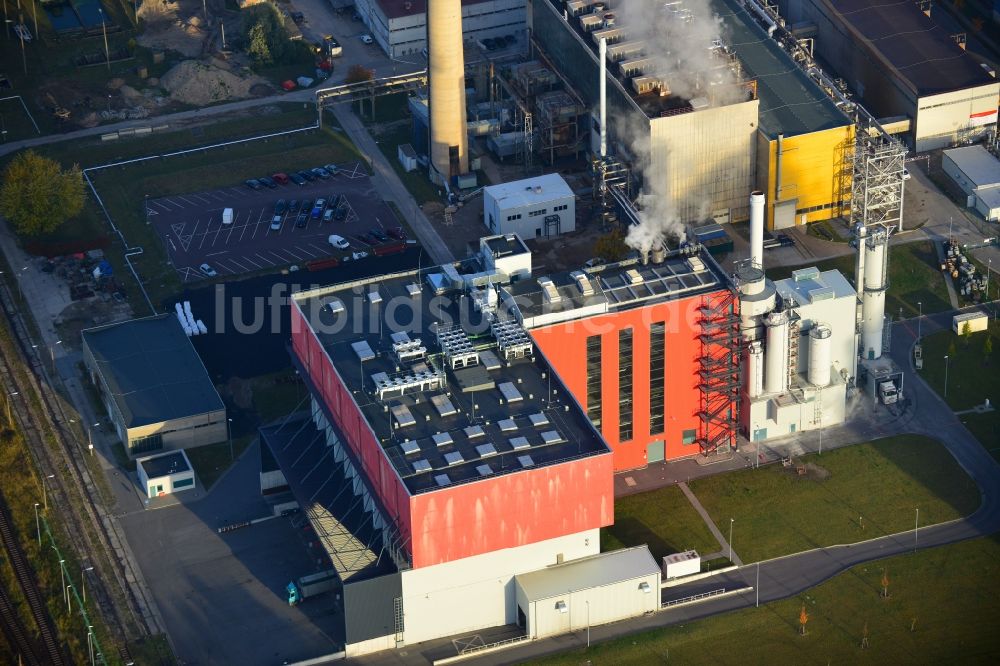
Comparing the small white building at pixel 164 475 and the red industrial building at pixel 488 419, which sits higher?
the red industrial building at pixel 488 419

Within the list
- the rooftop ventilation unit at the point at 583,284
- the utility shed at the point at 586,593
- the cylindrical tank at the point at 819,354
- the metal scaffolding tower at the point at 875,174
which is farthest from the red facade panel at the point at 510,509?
the metal scaffolding tower at the point at 875,174

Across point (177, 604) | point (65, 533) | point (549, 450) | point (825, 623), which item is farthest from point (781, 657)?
point (65, 533)

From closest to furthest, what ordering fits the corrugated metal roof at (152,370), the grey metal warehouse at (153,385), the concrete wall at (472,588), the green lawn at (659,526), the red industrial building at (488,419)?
the red industrial building at (488,419), the concrete wall at (472,588), the green lawn at (659,526), the grey metal warehouse at (153,385), the corrugated metal roof at (152,370)

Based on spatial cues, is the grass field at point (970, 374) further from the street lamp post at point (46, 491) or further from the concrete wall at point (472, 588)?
the street lamp post at point (46, 491)

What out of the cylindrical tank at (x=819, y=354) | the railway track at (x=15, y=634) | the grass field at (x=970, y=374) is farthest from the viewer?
the grass field at (x=970, y=374)

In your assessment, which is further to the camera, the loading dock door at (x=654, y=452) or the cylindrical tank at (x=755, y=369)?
the loading dock door at (x=654, y=452)

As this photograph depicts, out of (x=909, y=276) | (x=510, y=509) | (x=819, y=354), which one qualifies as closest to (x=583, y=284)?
(x=819, y=354)

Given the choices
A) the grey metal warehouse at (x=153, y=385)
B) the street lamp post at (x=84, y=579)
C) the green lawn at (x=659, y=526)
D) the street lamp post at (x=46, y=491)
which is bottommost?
the green lawn at (x=659, y=526)
